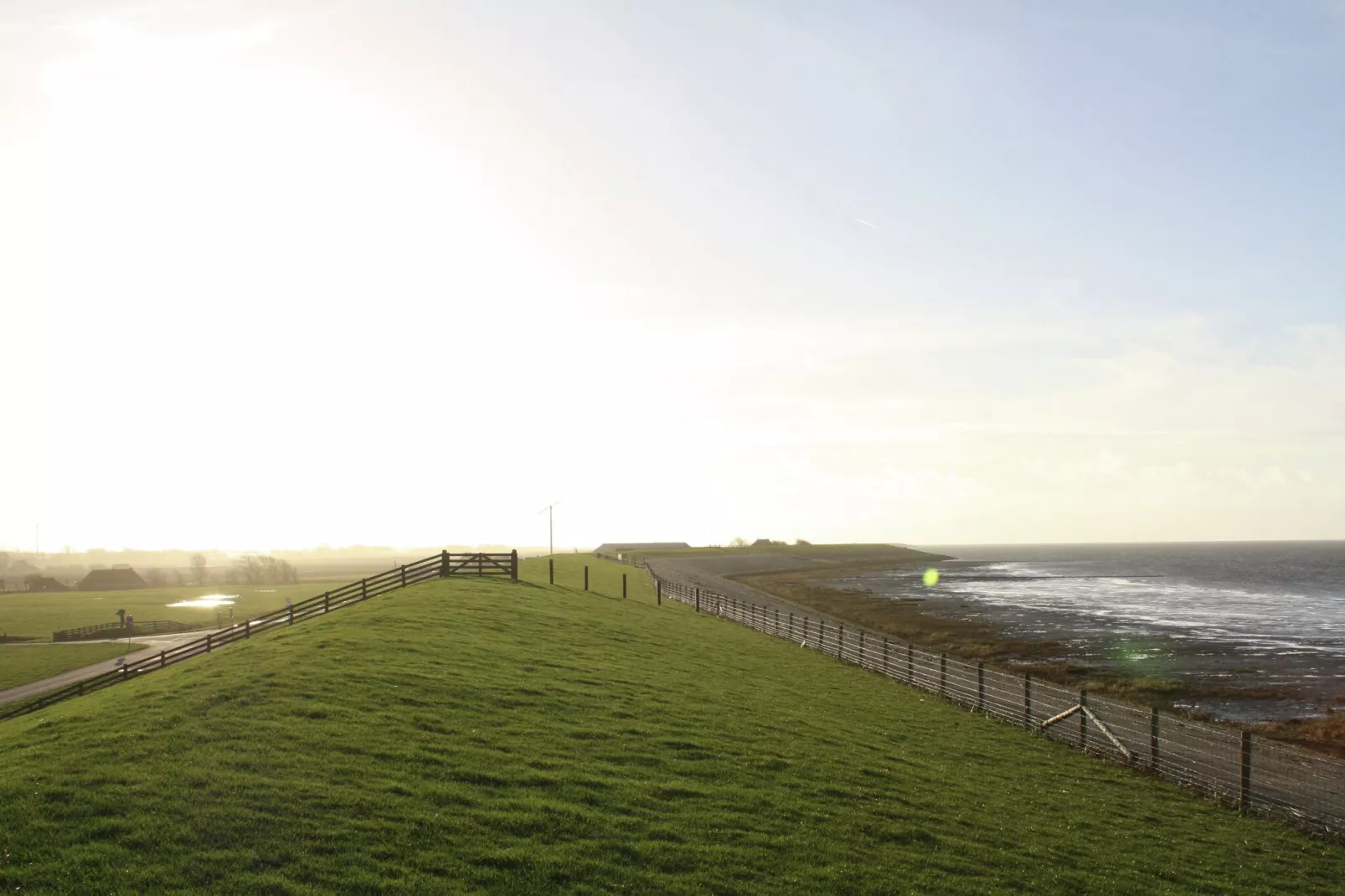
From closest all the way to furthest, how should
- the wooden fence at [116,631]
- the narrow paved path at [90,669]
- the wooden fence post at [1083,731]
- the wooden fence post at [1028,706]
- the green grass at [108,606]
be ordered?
the wooden fence post at [1083,731] < the wooden fence post at [1028,706] < the narrow paved path at [90,669] < the wooden fence at [116,631] < the green grass at [108,606]

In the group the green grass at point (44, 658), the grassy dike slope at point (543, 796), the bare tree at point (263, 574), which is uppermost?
the grassy dike slope at point (543, 796)

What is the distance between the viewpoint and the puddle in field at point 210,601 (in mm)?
99562

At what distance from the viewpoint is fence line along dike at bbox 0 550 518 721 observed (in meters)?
31.1

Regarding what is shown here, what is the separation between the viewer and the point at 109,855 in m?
11.4

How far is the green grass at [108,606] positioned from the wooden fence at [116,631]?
2.04 m

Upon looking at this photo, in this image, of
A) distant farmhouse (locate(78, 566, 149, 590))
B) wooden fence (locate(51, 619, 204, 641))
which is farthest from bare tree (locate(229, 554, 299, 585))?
wooden fence (locate(51, 619, 204, 641))

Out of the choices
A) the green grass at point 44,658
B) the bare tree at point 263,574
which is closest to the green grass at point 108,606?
the green grass at point 44,658

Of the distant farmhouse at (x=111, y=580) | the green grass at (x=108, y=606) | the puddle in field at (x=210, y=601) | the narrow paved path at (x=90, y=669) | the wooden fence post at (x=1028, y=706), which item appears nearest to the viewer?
the wooden fence post at (x=1028, y=706)

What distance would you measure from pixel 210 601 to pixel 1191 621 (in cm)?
10914

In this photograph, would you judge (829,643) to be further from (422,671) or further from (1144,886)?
(1144,886)

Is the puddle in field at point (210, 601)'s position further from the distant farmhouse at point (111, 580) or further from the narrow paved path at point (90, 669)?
the distant farmhouse at point (111, 580)

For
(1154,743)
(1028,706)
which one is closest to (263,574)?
(1028,706)

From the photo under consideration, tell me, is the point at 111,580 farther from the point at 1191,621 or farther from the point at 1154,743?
the point at 1154,743

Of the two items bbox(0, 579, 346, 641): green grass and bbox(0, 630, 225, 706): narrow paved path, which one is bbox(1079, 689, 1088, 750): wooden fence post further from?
bbox(0, 579, 346, 641): green grass
